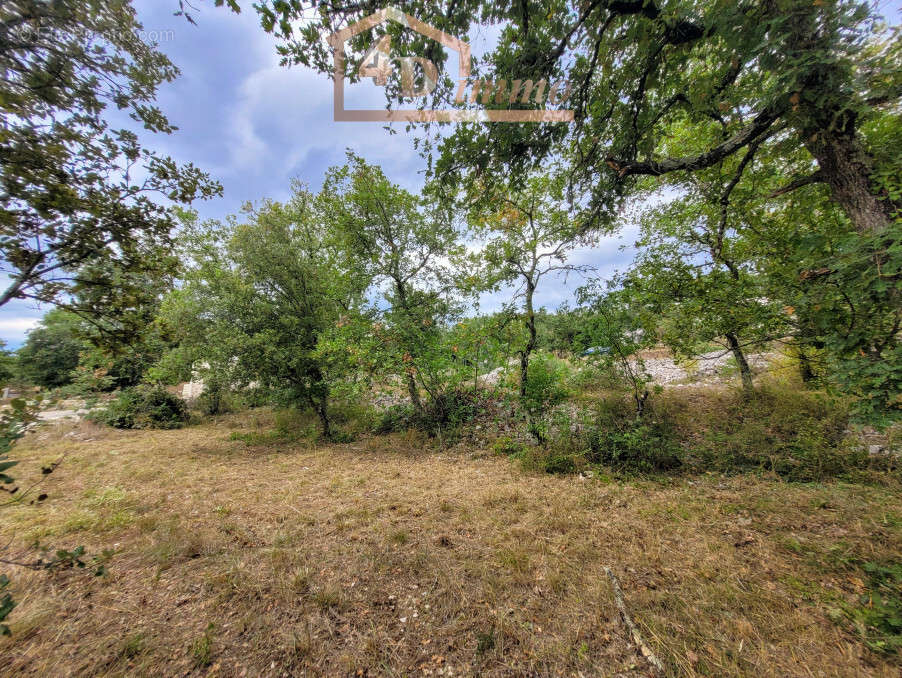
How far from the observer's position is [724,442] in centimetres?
550

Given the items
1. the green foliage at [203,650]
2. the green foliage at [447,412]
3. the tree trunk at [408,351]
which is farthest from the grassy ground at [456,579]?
the tree trunk at [408,351]

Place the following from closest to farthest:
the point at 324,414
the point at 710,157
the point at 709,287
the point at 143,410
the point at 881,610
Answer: the point at 881,610 < the point at 710,157 < the point at 709,287 < the point at 324,414 < the point at 143,410

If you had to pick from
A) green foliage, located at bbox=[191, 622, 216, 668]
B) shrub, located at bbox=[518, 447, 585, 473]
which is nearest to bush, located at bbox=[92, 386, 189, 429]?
green foliage, located at bbox=[191, 622, 216, 668]

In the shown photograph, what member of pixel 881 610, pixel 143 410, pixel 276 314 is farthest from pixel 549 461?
pixel 143 410

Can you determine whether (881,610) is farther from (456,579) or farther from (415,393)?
(415,393)

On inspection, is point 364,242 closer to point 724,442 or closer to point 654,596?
point 654,596

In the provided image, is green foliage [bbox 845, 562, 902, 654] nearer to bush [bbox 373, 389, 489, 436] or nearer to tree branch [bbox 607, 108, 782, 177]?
tree branch [bbox 607, 108, 782, 177]

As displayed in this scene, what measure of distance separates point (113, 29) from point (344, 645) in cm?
495

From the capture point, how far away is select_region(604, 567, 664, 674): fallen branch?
5.87 ft

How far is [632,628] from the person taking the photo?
6.63 feet

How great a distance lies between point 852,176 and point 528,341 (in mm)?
4599

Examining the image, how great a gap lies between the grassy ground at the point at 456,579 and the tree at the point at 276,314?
136 inches

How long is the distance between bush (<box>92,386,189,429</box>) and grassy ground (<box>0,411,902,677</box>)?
26.2ft

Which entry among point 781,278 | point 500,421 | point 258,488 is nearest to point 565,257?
point 781,278
